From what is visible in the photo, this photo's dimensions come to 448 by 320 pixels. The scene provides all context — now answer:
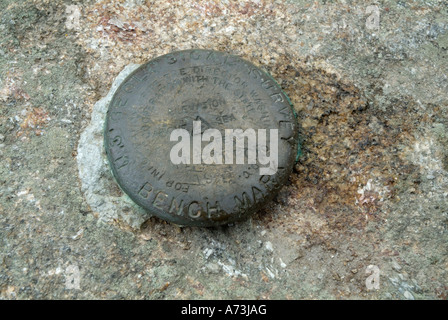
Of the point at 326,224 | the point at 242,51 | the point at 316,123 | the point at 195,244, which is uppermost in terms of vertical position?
the point at 242,51


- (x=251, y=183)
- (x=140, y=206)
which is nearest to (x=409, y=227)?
(x=251, y=183)

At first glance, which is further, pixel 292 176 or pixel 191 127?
pixel 292 176

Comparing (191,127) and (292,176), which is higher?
(191,127)

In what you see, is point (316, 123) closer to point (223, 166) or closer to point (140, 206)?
point (223, 166)
